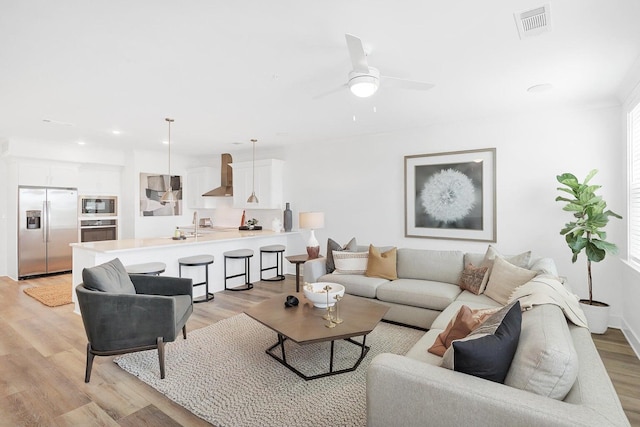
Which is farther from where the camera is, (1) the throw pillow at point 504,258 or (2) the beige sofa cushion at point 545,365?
(1) the throw pillow at point 504,258

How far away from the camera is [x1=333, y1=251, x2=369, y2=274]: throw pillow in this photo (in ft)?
14.1

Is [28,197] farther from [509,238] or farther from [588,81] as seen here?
[588,81]

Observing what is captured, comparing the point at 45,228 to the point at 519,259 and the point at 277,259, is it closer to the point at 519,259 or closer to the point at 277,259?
the point at 277,259

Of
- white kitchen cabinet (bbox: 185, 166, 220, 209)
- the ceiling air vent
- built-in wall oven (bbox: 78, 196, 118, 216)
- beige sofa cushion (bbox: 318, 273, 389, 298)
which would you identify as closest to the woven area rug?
built-in wall oven (bbox: 78, 196, 118, 216)

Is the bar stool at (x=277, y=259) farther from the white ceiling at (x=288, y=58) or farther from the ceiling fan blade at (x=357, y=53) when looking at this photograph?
the ceiling fan blade at (x=357, y=53)

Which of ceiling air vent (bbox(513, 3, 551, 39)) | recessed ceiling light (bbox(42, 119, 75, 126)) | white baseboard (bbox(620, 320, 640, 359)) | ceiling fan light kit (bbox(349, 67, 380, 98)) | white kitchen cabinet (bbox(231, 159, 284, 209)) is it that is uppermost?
recessed ceiling light (bbox(42, 119, 75, 126))

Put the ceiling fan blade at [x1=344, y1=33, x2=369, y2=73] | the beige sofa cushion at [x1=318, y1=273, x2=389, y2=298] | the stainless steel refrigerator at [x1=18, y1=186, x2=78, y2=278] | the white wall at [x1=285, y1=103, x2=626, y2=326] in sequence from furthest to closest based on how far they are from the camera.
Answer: the stainless steel refrigerator at [x1=18, y1=186, x2=78, y2=278]
the beige sofa cushion at [x1=318, y1=273, x2=389, y2=298]
the white wall at [x1=285, y1=103, x2=626, y2=326]
the ceiling fan blade at [x1=344, y1=33, x2=369, y2=73]

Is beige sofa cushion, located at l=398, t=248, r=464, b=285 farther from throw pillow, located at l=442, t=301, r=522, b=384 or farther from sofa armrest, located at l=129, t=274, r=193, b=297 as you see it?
sofa armrest, located at l=129, t=274, r=193, b=297

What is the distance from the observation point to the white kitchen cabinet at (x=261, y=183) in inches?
253

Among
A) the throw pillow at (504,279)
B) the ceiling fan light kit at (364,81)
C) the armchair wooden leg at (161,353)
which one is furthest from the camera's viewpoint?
the throw pillow at (504,279)

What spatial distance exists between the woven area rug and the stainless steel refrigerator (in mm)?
958

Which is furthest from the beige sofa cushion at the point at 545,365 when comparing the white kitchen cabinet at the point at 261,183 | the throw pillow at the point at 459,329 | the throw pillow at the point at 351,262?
the white kitchen cabinet at the point at 261,183

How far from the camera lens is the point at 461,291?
12.0 feet

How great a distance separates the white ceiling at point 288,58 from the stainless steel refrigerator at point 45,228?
7.30ft
